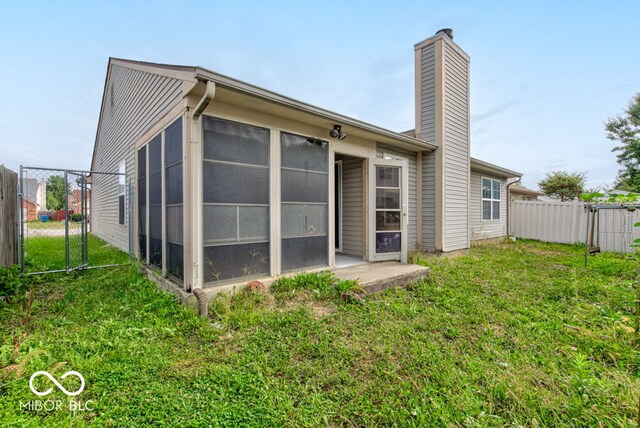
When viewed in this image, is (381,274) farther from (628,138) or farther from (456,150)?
(628,138)

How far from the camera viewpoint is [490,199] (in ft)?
32.5

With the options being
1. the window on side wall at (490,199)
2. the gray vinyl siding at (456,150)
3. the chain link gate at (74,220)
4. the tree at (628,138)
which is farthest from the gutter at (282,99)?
the tree at (628,138)

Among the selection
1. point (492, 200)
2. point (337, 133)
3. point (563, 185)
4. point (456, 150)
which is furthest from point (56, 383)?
point (563, 185)

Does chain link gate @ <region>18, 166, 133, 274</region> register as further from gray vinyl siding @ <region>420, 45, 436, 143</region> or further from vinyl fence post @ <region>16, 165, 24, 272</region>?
gray vinyl siding @ <region>420, 45, 436, 143</region>

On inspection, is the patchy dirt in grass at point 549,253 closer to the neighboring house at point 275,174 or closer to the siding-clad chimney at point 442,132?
the neighboring house at point 275,174

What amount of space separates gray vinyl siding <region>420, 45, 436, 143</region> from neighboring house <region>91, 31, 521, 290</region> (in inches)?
1.0

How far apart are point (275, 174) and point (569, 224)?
11.1m

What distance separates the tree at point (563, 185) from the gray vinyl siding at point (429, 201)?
1931cm

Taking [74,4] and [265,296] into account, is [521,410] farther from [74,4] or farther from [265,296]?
[74,4]

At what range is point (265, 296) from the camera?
3.58 metres

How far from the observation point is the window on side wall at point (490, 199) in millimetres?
9591

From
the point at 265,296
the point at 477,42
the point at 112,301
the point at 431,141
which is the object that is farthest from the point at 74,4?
the point at 477,42

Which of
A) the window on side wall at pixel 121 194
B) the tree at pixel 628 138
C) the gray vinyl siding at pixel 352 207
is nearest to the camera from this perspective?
the gray vinyl siding at pixel 352 207

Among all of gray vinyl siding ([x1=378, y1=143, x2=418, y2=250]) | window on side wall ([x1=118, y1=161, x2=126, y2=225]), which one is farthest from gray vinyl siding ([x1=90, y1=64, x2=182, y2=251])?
gray vinyl siding ([x1=378, y1=143, x2=418, y2=250])
